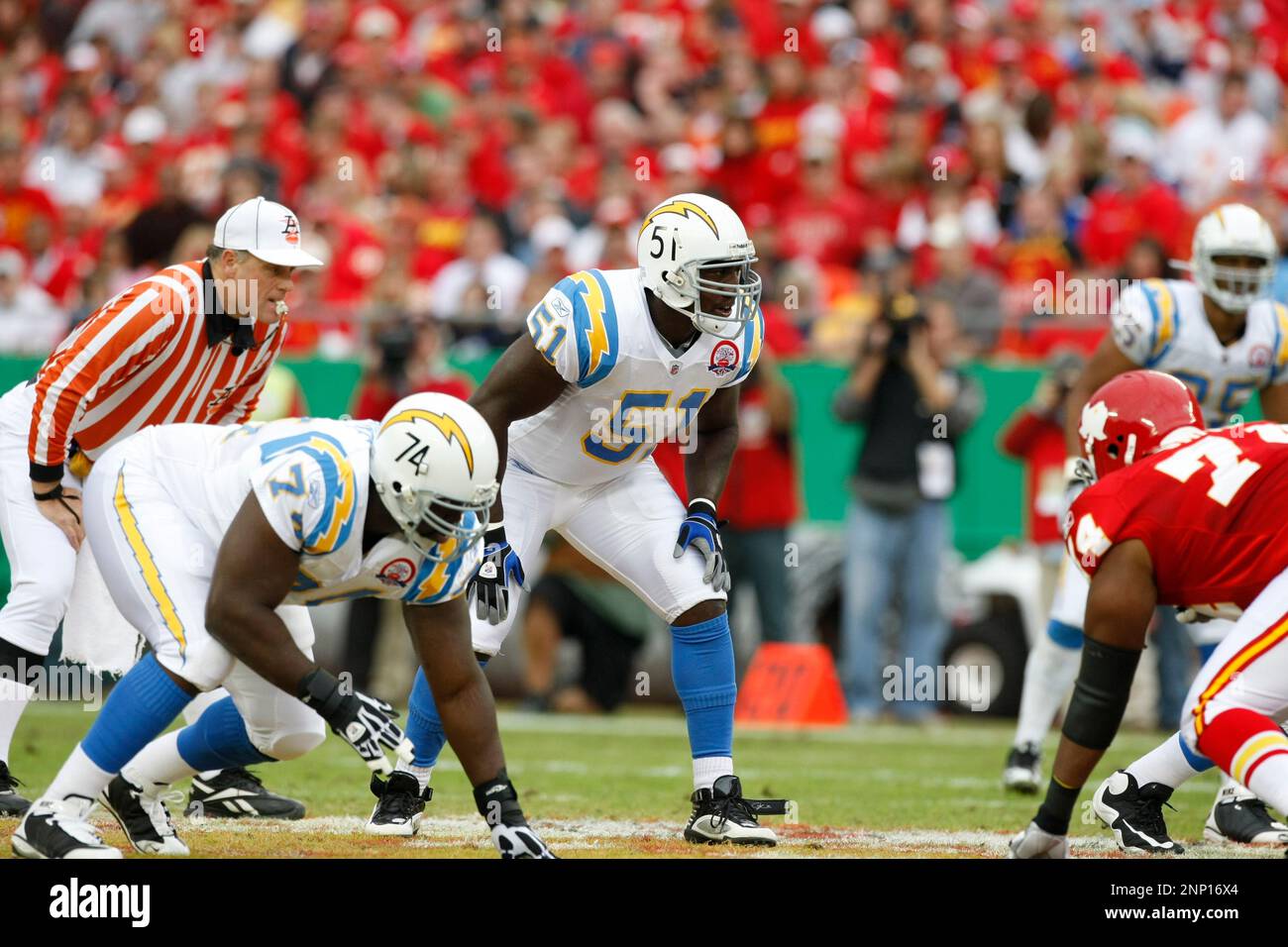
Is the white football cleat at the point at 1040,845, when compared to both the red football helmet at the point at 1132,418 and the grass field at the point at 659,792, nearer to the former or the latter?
the grass field at the point at 659,792

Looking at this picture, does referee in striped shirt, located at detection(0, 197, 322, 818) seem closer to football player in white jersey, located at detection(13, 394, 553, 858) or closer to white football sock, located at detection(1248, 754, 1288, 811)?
football player in white jersey, located at detection(13, 394, 553, 858)

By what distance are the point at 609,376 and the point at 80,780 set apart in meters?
2.08

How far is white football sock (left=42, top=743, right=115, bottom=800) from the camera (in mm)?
4883

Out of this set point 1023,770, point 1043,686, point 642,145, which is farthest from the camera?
point 642,145

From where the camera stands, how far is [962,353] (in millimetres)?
10922

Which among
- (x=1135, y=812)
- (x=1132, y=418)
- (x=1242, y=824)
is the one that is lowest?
(x=1242, y=824)

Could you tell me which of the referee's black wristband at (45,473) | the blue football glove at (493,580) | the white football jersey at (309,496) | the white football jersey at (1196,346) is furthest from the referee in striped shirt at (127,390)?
the white football jersey at (1196,346)

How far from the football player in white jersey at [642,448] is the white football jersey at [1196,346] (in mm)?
2083

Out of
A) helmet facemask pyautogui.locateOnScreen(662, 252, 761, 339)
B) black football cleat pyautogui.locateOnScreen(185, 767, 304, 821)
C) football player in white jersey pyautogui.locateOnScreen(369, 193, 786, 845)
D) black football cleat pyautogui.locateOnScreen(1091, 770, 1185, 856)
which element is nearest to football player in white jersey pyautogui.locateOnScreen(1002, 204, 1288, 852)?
black football cleat pyautogui.locateOnScreen(1091, 770, 1185, 856)

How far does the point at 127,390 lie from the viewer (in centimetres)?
638

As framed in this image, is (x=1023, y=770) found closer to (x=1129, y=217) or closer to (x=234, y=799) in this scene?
(x=234, y=799)

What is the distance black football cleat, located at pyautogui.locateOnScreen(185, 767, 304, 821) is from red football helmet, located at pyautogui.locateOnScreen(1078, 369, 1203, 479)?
2.96 m
